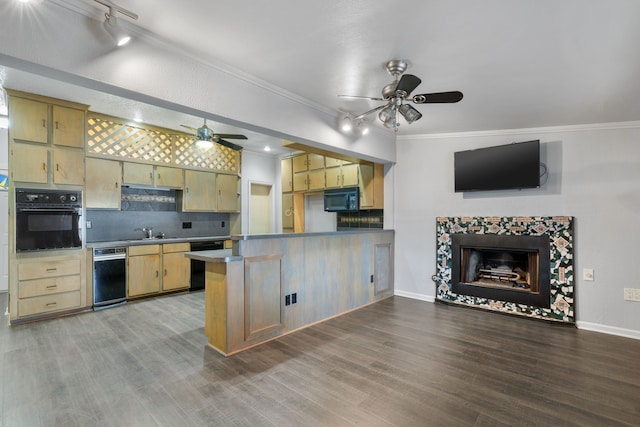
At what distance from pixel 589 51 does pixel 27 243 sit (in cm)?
575

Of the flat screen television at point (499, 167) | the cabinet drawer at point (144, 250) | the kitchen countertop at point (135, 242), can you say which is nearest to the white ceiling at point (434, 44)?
the flat screen television at point (499, 167)

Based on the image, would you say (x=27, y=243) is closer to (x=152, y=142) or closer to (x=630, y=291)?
(x=152, y=142)

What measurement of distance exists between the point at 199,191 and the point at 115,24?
3.84 meters

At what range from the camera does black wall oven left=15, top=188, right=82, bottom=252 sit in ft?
11.4

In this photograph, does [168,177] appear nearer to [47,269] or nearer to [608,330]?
[47,269]

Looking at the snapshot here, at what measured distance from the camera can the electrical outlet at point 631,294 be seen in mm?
3234

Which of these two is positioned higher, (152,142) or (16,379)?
(152,142)

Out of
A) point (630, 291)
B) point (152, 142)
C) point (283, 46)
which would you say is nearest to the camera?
point (283, 46)

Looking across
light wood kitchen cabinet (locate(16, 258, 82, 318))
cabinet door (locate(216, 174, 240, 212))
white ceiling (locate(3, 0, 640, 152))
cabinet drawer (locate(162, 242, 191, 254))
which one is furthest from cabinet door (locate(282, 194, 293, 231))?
light wood kitchen cabinet (locate(16, 258, 82, 318))

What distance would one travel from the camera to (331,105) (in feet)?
11.1

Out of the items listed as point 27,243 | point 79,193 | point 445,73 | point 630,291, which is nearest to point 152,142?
point 79,193

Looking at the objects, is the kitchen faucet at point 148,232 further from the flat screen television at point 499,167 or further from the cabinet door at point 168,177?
the flat screen television at point 499,167

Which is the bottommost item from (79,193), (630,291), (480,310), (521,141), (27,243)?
(480,310)

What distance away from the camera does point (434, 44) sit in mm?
2109
